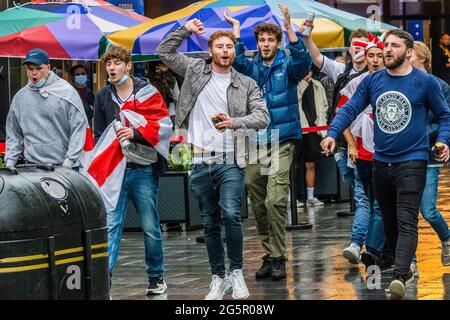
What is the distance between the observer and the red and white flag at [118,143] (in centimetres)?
1008

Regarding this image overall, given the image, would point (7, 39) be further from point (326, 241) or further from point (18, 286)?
point (18, 286)

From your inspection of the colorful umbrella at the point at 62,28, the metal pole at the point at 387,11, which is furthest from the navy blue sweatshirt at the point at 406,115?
the metal pole at the point at 387,11

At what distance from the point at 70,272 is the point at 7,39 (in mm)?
8129

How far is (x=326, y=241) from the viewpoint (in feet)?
44.7

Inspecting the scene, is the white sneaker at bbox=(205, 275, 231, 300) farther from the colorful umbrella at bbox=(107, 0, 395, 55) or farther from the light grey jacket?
the colorful umbrella at bbox=(107, 0, 395, 55)

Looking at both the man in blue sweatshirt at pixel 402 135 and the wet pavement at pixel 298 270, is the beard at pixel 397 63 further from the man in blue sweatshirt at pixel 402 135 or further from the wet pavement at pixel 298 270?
the wet pavement at pixel 298 270

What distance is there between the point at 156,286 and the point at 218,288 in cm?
67

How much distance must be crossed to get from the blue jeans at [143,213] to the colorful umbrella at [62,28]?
199 inches

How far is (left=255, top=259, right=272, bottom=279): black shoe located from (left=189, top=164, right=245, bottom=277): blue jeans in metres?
1.09

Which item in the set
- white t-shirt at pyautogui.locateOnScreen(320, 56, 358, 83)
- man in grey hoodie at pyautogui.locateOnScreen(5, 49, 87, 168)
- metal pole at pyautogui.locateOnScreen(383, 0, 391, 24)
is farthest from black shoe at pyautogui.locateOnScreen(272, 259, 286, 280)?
metal pole at pyautogui.locateOnScreen(383, 0, 391, 24)

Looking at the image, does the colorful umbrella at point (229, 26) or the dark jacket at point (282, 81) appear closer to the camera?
the dark jacket at point (282, 81)

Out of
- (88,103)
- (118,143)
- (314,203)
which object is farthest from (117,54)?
(88,103)

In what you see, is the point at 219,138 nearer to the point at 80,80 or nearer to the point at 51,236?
the point at 51,236
